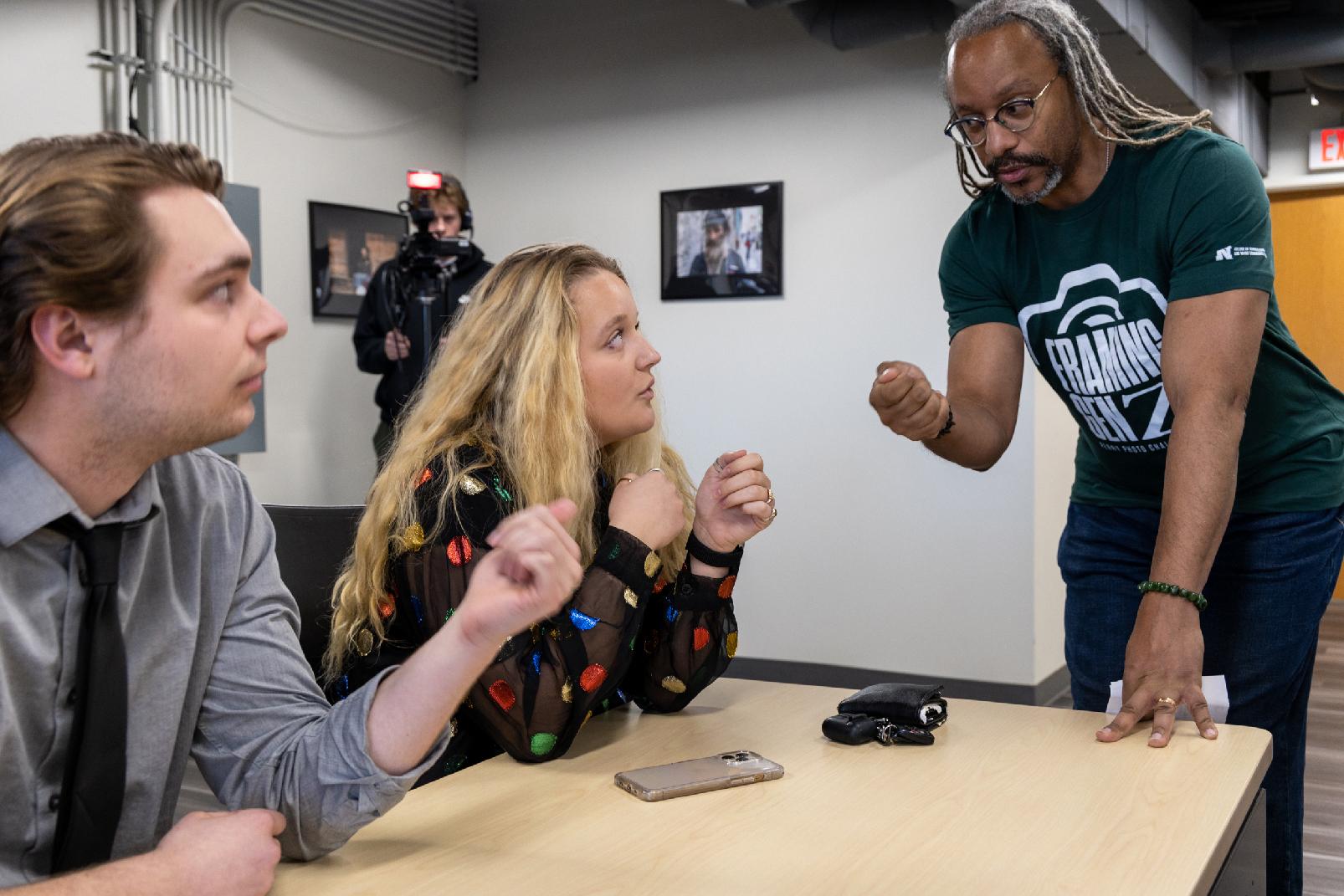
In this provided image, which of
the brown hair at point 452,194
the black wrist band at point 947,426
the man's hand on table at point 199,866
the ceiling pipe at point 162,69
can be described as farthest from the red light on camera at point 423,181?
the man's hand on table at point 199,866

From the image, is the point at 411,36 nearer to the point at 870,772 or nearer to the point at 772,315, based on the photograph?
the point at 772,315

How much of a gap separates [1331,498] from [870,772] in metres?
0.97

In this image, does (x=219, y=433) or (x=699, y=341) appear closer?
(x=219, y=433)

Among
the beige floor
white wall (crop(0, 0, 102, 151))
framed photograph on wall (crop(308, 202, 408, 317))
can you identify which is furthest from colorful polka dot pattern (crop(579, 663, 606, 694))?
framed photograph on wall (crop(308, 202, 408, 317))

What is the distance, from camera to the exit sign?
613 cm

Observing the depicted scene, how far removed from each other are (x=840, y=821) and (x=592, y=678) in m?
0.36

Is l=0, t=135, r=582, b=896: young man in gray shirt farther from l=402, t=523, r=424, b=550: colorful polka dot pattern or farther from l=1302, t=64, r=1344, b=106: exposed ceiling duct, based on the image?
l=1302, t=64, r=1344, b=106: exposed ceiling duct

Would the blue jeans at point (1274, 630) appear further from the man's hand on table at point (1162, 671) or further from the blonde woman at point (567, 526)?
the blonde woman at point (567, 526)

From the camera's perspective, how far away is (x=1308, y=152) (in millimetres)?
6289

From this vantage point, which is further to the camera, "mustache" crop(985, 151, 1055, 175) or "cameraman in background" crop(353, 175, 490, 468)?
"cameraman in background" crop(353, 175, 490, 468)

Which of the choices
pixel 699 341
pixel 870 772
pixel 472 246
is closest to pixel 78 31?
pixel 472 246

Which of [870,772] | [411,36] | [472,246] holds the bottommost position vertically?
Result: [870,772]

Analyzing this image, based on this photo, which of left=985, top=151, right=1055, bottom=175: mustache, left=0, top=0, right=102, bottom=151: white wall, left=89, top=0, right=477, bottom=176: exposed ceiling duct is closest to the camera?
left=985, top=151, right=1055, bottom=175: mustache

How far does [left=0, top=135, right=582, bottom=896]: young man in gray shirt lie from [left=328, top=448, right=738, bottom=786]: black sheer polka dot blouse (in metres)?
0.23
